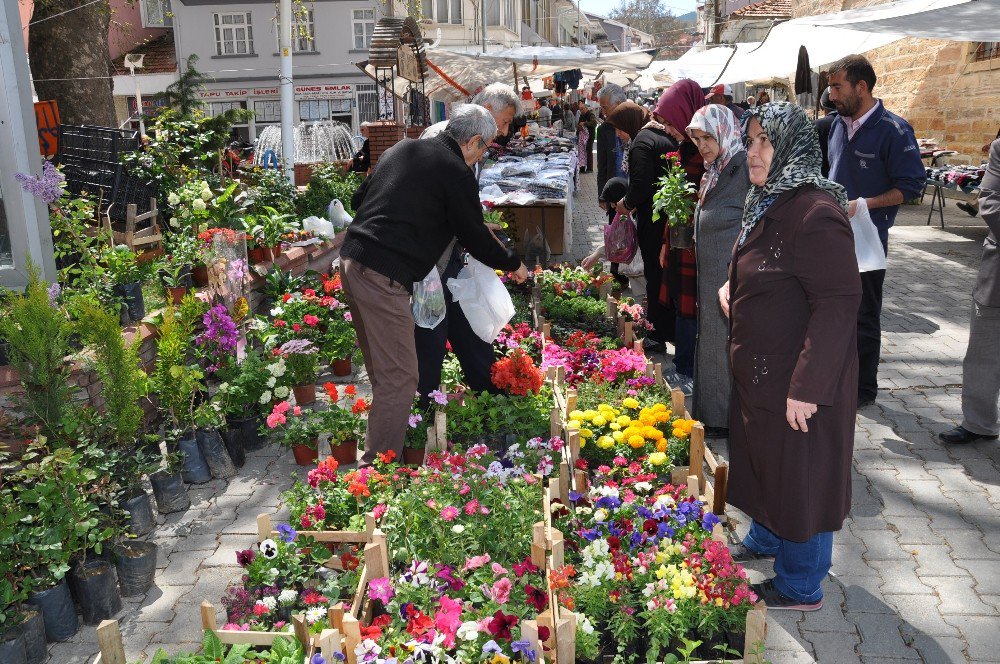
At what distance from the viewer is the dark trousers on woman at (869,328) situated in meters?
5.04

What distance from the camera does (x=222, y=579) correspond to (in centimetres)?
363

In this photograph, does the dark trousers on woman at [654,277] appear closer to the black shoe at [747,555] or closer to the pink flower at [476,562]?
the black shoe at [747,555]

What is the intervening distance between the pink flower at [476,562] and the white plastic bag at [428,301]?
61.5 inches

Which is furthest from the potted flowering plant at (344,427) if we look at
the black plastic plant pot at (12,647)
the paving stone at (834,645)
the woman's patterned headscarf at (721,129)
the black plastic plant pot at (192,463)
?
the paving stone at (834,645)

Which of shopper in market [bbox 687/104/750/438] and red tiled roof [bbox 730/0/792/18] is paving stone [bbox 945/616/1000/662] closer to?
shopper in market [bbox 687/104/750/438]

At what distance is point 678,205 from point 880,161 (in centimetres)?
126

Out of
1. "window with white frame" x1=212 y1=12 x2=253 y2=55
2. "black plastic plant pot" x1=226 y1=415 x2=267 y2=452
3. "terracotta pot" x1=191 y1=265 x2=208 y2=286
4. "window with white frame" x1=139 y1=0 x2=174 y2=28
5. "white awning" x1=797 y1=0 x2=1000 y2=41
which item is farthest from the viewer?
"window with white frame" x1=139 y1=0 x2=174 y2=28

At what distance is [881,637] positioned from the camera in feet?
10.1

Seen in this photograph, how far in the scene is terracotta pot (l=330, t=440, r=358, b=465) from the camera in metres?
4.60

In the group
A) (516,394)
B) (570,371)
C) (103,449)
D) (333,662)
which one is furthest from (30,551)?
(570,371)

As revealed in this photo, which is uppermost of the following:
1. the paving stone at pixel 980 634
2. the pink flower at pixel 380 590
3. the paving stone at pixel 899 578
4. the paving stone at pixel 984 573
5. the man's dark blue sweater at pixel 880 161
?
the man's dark blue sweater at pixel 880 161

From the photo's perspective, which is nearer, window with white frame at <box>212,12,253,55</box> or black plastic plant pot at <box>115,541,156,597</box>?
black plastic plant pot at <box>115,541,156,597</box>

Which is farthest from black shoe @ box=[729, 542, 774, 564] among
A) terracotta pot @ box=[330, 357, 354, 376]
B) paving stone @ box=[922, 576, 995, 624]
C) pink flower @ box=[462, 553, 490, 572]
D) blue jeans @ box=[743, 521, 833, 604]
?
terracotta pot @ box=[330, 357, 354, 376]

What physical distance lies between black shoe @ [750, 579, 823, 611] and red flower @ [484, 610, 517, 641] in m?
1.17
